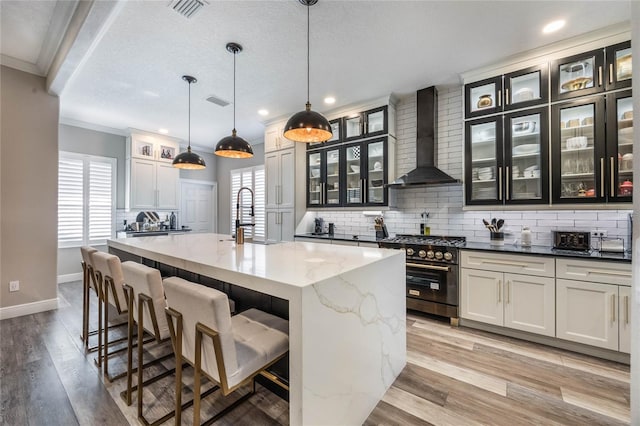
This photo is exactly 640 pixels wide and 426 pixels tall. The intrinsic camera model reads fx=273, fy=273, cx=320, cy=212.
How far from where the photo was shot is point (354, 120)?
421 cm

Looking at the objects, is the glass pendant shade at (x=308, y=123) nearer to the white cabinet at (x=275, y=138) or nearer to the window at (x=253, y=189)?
the white cabinet at (x=275, y=138)

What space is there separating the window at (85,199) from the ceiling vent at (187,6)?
14.0 feet

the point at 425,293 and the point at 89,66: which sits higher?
the point at 89,66

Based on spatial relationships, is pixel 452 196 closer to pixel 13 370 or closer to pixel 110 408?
pixel 110 408

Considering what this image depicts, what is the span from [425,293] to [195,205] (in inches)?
230

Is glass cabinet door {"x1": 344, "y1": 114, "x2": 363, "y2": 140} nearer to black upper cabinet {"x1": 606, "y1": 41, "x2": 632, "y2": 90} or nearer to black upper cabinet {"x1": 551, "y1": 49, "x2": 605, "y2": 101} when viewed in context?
black upper cabinet {"x1": 551, "y1": 49, "x2": 605, "y2": 101}

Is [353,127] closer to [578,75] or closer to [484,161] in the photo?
[484,161]

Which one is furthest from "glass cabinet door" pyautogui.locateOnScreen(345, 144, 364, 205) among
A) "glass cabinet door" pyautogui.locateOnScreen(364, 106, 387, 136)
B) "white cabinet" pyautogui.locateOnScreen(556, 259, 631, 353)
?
"white cabinet" pyautogui.locateOnScreen(556, 259, 631, 353)

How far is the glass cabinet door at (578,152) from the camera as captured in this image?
8.36ft

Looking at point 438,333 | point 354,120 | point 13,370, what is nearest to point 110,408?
point 13,370

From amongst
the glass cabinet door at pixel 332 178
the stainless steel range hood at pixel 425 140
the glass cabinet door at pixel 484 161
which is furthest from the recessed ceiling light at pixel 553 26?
the glass cabinet door at pixel 332 178

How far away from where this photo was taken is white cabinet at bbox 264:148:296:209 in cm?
465

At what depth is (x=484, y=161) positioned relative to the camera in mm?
3199

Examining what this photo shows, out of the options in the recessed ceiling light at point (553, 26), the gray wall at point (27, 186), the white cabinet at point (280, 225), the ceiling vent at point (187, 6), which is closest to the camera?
the ceiling vent at point (187, 6)
